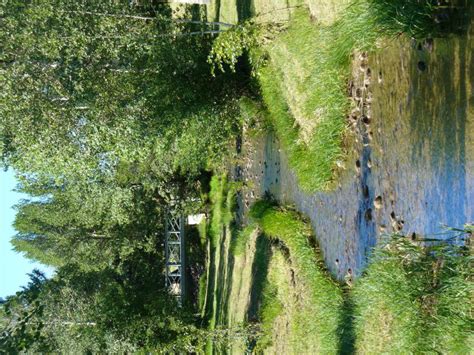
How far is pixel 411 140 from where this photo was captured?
8914mm

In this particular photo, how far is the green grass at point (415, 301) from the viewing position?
724cm

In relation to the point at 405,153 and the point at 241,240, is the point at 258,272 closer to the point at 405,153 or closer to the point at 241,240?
the point at 241,240

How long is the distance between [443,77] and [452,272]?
2789 millimetres

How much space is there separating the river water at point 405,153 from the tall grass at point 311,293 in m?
0.36

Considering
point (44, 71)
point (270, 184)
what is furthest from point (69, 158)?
point (270, 184)

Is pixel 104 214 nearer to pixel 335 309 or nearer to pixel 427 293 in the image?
pixel 335 309

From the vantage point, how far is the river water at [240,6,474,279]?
25.7 feet

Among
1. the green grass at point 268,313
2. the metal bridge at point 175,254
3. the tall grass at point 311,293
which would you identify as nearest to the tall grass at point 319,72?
the tall grass at point 311,293

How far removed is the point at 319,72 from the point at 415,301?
521cm

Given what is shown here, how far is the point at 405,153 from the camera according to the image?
9.07m

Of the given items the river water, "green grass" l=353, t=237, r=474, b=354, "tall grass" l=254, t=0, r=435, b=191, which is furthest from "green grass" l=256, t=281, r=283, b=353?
"green grass" l=353, t=237, r=474, b=354

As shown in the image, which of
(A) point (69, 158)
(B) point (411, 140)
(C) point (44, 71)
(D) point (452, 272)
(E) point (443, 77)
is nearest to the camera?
(D) point (452, 272)

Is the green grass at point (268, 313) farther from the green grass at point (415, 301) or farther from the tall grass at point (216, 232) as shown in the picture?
the tall grass at point (216, 232)

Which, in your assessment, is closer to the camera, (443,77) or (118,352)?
(443,77)
